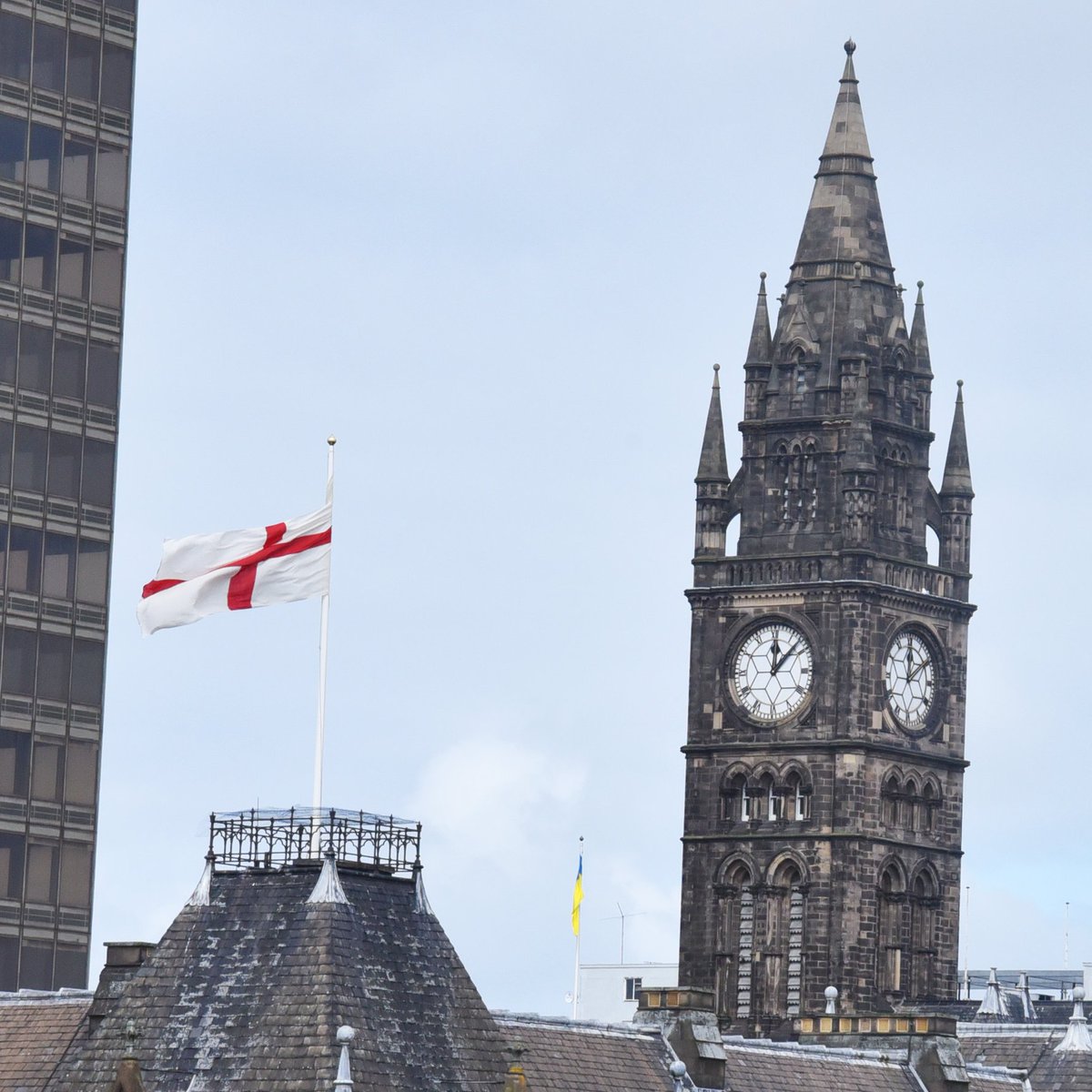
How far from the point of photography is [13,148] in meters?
159

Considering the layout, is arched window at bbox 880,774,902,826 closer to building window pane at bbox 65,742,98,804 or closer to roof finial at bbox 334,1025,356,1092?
building window pane at bbox 65,742,98,804

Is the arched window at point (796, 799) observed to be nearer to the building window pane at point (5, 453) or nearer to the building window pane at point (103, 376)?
the building window pane at point (103, 376)

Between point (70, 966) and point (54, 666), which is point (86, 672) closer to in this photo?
point (54, 666)

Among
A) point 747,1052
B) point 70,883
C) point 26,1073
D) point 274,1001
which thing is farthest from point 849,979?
point 274,1001

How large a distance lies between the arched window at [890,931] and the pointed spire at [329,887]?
92911mm

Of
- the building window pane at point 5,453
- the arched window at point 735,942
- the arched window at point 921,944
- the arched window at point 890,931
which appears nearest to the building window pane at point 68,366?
the building window pane at point 5,453

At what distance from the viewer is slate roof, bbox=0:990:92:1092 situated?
118 metres

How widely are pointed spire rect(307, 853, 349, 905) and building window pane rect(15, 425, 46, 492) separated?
2199 inches

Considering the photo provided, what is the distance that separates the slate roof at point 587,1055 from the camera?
118375mm

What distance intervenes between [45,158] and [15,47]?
4.09m

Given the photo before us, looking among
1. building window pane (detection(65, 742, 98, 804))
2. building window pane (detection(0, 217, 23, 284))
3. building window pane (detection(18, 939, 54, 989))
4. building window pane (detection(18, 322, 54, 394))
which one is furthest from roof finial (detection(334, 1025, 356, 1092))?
building window pane (detection(0, 217, 23, 284))

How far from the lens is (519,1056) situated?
363ft

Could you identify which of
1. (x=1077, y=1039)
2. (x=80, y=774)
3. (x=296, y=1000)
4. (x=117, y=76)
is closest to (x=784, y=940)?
(x=80, y=774)

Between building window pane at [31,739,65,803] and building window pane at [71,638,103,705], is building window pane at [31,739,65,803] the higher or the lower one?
the lower one
